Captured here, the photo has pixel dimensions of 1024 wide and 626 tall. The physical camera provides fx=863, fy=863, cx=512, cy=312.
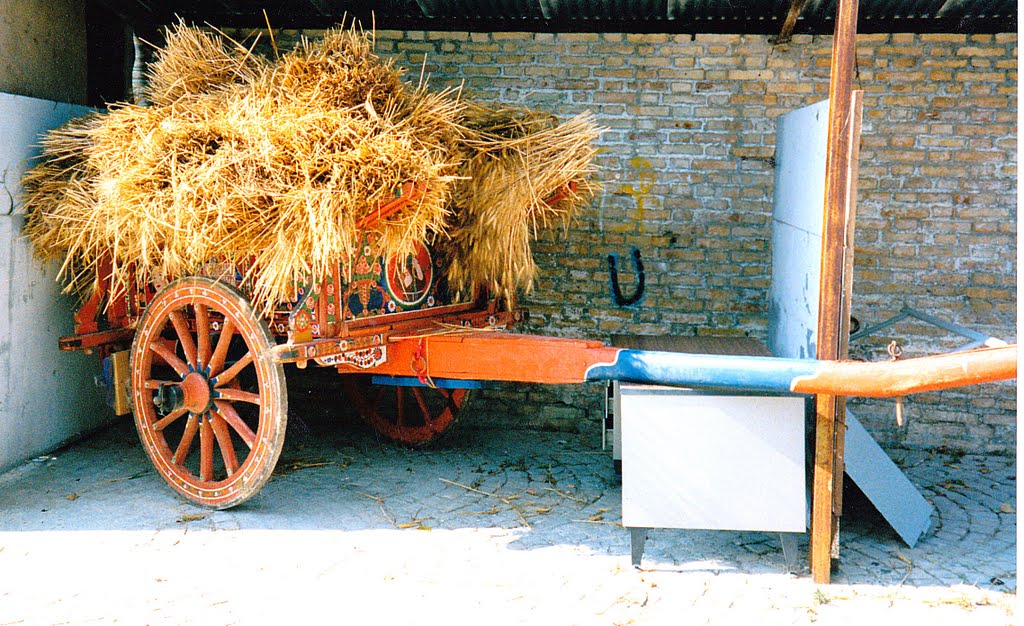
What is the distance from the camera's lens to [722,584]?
11.4 ft

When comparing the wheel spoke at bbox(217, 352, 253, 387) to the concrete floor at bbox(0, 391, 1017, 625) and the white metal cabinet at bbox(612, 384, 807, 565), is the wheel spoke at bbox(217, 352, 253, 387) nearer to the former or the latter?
the concrete floor at bbox(0, 391, 1017, 625)

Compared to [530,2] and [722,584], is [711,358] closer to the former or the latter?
[722,584]

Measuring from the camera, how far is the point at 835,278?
3.34 metres

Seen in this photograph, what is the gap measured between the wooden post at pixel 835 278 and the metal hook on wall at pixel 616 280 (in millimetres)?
2129

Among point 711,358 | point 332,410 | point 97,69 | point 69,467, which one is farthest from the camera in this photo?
point 332,410

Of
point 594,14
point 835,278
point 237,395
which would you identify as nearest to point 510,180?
point 835,278

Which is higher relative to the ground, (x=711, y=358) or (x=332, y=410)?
(x=711, y=358)

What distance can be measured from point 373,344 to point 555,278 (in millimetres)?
1906

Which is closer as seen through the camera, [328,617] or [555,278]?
[328,617]

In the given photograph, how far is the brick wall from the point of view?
5.14m

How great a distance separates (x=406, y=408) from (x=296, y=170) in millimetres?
2675

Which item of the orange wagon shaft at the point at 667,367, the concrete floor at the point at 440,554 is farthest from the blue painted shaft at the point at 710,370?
the concrete floor at the point at 440,554

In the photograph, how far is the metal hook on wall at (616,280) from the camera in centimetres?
550

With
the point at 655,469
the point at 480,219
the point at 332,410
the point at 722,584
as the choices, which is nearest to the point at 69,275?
the point at 332,410
